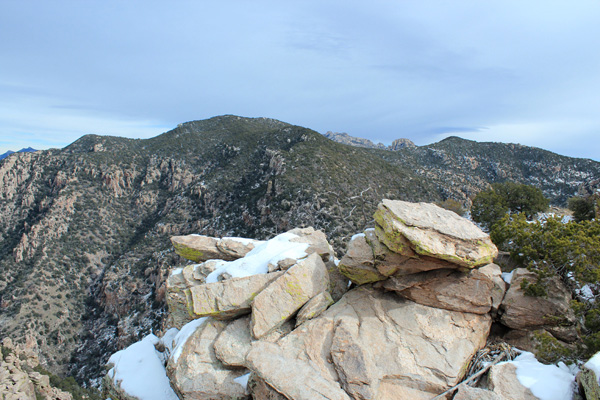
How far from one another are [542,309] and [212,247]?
15629 mm

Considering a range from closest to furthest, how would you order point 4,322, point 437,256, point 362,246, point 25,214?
point 437,256
point 362,246
point 4,322
point 25,214

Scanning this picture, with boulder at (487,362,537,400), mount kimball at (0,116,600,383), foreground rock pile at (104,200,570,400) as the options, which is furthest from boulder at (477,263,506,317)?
mount kimball at (0,116,600,383)

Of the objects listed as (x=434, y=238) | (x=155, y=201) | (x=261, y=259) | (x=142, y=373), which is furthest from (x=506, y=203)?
(x=155, y=201)

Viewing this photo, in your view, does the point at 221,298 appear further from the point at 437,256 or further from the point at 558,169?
the point at 558,169

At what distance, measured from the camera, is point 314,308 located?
1110 cm

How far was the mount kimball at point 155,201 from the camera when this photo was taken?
52.8 metres

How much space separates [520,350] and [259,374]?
9.02 meters

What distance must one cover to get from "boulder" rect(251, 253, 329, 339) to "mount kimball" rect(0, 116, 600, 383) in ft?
96.9

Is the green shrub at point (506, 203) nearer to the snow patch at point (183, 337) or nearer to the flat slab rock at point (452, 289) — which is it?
the flat slab rock at point (452, 289)

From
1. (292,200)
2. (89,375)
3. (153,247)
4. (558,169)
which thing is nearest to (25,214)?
(153,247)

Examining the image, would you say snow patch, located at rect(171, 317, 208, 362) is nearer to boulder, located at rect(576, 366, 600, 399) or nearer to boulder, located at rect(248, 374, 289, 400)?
boulder, located at rect(248, 374, 289, 400)

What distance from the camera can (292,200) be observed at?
176 ft

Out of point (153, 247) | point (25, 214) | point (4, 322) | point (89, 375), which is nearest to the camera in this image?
point (89, 375)

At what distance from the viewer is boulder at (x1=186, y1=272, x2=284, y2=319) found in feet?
36.7
